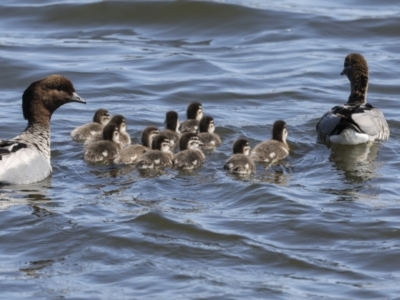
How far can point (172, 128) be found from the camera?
496 inches

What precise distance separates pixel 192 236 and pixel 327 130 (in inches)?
154

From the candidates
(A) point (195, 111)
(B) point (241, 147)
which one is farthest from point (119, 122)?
(B) point (241, 147)

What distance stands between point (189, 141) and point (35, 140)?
172 centimetres

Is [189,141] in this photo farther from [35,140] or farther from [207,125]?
[35,140]

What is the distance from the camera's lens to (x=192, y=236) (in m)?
9.29

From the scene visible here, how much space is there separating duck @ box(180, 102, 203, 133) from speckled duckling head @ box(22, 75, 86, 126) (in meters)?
1.92

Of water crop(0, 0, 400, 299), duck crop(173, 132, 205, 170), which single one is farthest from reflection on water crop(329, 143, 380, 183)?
duck crop(173, 132, 205, 170)

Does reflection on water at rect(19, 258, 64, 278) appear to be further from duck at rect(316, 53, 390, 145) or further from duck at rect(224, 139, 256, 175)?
duck at rect(316, 53, 390, 145)

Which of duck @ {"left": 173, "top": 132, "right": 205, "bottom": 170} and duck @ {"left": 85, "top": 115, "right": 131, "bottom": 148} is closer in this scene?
duck @ {"left": 173, "top": 132, "right": 205, "bottom": 170}

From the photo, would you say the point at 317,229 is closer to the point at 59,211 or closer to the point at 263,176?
the point at 263,176

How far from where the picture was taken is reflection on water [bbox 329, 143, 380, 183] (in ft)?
37.4

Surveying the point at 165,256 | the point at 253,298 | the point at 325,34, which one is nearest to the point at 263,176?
the point at 165,256

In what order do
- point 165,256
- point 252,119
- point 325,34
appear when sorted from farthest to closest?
1. point 325,34
2. point 252,119
3. point 165,256

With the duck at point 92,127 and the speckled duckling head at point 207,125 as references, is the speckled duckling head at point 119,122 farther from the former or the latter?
the speckled duckling head at point 207,125
